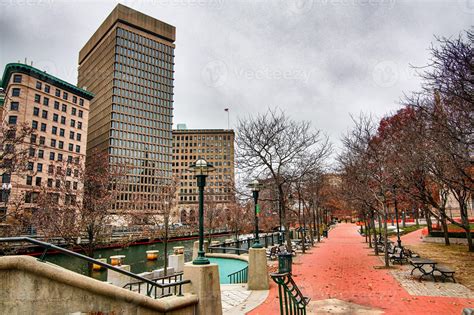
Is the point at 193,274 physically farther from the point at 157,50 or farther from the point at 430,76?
the point at 157,50

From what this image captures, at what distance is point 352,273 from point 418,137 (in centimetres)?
678

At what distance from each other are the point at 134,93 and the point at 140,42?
70.6 ft

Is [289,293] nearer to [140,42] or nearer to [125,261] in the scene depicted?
[125,261]

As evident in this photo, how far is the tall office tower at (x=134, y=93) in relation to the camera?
111500 millimetres

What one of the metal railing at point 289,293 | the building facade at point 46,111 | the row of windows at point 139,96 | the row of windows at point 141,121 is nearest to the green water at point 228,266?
the metal railing at point 289,293

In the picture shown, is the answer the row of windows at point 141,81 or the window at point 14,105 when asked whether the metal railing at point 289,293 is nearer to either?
the window at point 14,105

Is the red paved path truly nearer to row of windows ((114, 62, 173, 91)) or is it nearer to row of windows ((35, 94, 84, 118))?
row of windows ((35, 94, 84, 118))

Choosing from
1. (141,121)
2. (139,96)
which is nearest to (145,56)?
(139,96)

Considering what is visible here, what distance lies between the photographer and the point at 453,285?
11578mm

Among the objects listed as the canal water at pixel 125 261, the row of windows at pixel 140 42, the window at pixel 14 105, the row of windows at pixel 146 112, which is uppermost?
the row of windows at pixel 140 42

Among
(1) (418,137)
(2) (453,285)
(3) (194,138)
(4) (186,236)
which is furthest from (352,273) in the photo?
(3) (194,138)

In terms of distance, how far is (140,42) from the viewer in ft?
404

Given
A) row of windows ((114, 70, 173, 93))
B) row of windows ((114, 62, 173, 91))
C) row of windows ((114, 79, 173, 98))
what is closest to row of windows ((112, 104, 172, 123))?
row of windows ((114, 79, 173, 98))

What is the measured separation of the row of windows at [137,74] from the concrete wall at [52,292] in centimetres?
11831
